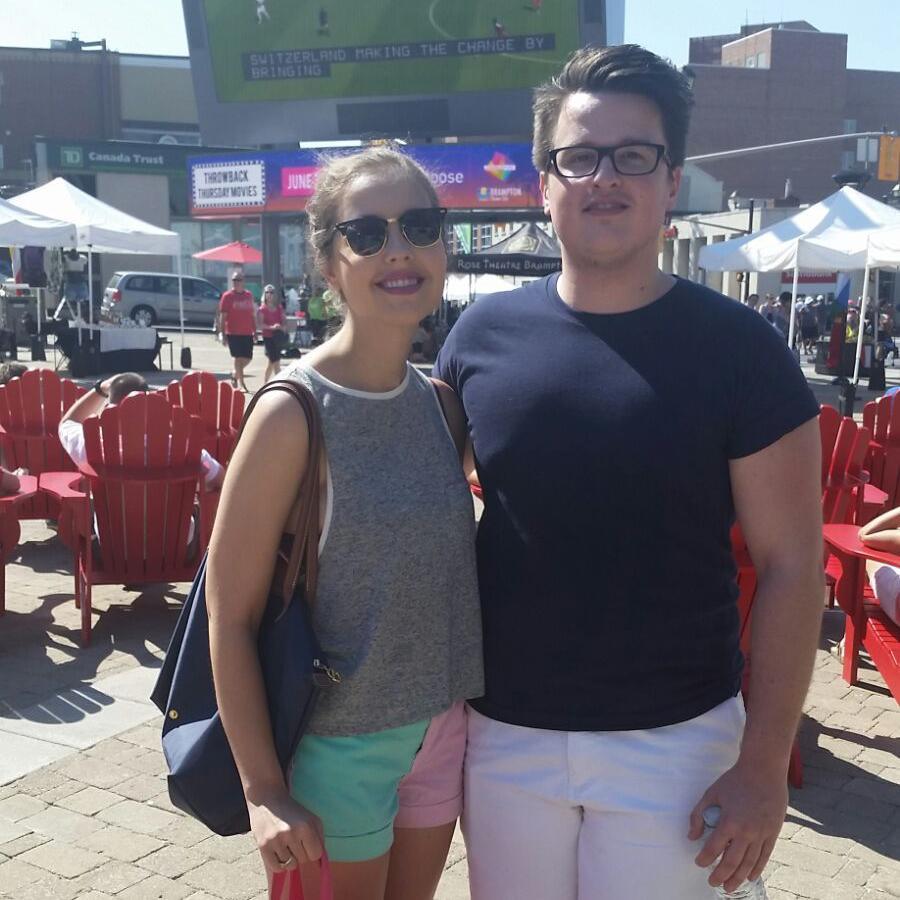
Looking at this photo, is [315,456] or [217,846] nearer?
[315,456]

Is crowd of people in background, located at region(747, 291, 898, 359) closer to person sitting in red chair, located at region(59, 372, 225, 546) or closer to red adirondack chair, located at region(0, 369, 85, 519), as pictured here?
red adirondack chair, located at region(0, 369, 85, 519)

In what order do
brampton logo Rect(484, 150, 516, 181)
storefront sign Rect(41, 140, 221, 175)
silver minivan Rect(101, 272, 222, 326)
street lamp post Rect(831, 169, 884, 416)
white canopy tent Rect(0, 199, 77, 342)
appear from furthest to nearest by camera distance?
storefront sign Rect(41, 140, 221, 175) < silver minivan Rect(101, 272, 222, 326) < brampton logo Rect(484, 150, 516, 181) < white canopy tent Rect(0, 199, 77, 342) < street lamp post Rect(831, 169, 884, 416)

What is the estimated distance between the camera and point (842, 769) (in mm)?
4301

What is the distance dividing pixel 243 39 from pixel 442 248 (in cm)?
3234

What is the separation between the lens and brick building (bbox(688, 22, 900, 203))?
6912 centimetres

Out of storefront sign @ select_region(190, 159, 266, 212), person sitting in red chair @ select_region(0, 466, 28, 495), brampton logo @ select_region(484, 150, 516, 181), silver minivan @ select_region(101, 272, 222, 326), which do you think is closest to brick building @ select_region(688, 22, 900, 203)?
silver minivan @ select_region(101, 272, 222, 326)

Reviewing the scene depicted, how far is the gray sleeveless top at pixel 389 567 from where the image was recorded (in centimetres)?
A: 191

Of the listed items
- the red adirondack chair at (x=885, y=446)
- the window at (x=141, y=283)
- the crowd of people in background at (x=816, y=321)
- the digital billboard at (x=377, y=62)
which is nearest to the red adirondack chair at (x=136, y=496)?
the red adirondack chair at (x=885, y=446)

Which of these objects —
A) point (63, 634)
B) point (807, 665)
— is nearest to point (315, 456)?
point (807, 665)

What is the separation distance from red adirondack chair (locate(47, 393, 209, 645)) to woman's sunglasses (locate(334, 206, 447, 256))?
386 cm

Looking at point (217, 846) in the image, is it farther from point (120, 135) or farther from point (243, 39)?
point (120, 135)

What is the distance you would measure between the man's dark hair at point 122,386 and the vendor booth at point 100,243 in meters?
9.65

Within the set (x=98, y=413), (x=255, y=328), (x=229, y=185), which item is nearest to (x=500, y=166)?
(x=229, y=185)

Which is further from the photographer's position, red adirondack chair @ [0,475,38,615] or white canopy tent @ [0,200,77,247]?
white canopy tent @ [0,200,77,247]
